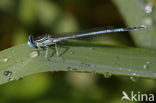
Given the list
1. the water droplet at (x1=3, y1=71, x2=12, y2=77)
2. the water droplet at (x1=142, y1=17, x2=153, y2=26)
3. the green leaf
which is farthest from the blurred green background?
the water droplet at (x1=3, y1=71, x2=12, y2=77)

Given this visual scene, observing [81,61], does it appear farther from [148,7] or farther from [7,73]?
[148,7]

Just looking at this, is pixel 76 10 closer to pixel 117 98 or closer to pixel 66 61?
pixel 117 98

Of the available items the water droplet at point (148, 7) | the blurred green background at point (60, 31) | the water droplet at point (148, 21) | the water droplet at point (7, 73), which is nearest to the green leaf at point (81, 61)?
the water droplet at point (7, 73)

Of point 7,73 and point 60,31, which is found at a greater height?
point 60,31

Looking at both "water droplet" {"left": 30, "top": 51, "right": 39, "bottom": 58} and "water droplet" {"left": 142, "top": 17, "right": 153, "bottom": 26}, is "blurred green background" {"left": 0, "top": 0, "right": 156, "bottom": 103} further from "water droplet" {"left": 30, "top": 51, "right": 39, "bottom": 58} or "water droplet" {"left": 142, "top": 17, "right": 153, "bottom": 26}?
"water droplet" {"left": 30, "top": 51, "right": 39, "bottom": 58}

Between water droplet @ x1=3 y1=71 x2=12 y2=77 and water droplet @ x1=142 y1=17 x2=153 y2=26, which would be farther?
Answer: water droplet @ x1=142 y1=17 x2=153 y2=26

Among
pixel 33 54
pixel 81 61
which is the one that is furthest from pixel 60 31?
pixel 81 61
